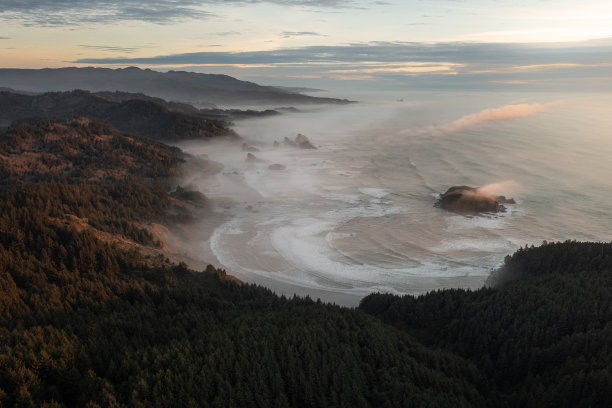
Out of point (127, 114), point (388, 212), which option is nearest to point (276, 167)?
point (388, 212)

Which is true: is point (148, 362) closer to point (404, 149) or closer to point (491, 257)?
point (491, 257)

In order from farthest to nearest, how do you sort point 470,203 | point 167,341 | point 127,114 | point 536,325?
point 127,114, point 470,203, point 536,325, point 167,341

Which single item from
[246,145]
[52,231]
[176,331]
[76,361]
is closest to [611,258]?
[176,331]

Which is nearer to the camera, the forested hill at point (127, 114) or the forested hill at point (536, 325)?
the forested hill at point (536, 325)

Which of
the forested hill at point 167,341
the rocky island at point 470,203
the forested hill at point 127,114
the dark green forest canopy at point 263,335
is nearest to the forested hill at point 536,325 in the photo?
the dark green forest canopy at point 263,335

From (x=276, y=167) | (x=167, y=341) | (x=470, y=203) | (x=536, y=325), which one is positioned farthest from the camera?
(x=276, y=167)

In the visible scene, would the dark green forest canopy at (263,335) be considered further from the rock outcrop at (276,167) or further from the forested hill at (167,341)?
the rock outcrop at (276,167)

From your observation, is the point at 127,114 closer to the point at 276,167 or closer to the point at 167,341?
the point at 276,167
